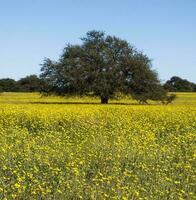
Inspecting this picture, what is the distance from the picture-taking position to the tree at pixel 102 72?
47.5m

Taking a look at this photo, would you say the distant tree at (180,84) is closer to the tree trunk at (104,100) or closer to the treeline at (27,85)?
the treeline at (27,85)

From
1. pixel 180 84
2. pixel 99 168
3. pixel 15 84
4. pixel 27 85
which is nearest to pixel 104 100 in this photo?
pixel 99 168

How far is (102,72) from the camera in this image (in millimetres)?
48094

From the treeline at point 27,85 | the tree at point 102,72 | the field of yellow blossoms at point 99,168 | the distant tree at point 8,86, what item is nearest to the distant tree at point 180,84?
the treeline at point 27,85

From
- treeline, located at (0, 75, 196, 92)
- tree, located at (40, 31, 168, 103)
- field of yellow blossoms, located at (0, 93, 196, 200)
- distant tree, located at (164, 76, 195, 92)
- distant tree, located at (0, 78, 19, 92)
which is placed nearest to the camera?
field of yellow blossoms, located at (0, 93, 196, 200)

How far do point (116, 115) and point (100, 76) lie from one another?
1104 inches

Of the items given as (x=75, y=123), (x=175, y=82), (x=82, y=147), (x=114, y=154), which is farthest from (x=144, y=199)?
(x=175, y=82)

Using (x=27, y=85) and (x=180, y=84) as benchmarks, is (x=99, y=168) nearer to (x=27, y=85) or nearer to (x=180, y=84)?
(x=27, y=85)

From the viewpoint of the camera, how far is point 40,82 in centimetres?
4916

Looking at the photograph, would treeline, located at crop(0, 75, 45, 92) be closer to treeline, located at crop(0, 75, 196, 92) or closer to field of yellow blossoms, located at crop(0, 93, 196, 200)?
treeline, located at crop(0, 75, 196, 92)

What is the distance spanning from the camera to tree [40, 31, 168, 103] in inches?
1870

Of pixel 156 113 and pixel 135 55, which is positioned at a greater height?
pixel 135 55

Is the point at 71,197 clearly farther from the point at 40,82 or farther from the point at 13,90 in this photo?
the point at 13,90

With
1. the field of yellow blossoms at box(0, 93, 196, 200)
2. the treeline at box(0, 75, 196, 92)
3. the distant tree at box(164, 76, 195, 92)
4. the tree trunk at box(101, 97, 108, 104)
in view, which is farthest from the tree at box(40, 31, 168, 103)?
the distant tree at box(164, 76, 195, 92)
